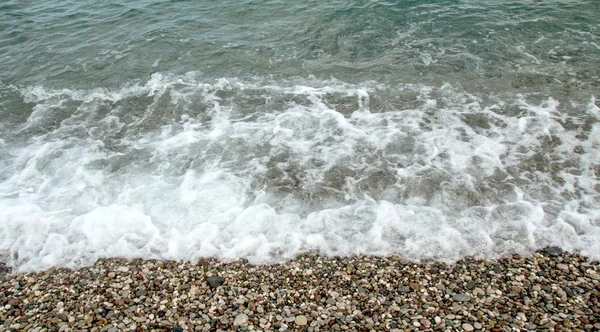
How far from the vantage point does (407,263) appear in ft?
24.6

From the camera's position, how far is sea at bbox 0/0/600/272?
846cm

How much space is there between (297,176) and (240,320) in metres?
4.40

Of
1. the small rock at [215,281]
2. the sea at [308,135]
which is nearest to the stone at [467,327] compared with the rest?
the sea at [308,135]

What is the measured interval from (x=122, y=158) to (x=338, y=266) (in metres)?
7.05

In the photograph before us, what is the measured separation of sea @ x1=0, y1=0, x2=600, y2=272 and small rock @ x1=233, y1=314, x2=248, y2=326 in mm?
1401

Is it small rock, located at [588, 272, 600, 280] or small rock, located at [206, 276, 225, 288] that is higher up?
small rock, located at [206, 276, 225, 288]

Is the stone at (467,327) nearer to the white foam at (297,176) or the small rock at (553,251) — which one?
the white foam at (297,176)

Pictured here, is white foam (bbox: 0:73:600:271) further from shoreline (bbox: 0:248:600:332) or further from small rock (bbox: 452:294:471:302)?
small rock (bbox: 452:294:471:302)

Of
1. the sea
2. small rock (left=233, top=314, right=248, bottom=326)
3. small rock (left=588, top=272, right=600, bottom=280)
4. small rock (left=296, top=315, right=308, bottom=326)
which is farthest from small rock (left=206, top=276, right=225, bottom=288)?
small rock (left=588, top=272, right=600, bottom=280)

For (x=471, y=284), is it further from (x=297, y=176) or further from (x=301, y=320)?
(x=297, y=176)

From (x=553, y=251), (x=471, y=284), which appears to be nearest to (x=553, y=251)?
(x=553, y=251)

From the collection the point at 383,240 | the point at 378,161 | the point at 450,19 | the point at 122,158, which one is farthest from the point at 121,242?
the point at 450,19

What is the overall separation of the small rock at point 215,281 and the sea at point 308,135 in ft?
2.12

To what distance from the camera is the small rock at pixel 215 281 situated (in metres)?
7.22
